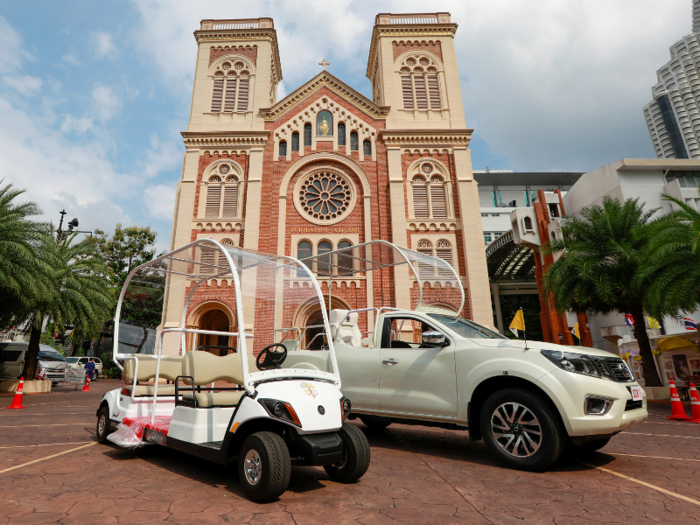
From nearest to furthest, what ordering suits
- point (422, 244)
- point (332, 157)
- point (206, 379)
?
point (206, 379) < point (422, 244) < point (332, 157)

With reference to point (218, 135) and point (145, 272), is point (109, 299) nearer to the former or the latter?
point (218, 135)

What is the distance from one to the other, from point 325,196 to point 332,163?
2156 mm

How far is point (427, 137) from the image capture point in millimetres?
23906

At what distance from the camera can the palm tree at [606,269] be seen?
13.2 m

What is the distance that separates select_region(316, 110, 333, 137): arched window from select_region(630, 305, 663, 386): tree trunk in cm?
1780

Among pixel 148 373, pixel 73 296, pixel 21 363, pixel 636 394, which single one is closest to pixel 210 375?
pixel 148 373

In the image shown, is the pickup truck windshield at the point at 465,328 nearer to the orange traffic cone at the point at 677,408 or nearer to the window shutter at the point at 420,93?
the orange traffic cone at the point at 677,408

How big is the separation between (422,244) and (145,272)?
1734 centimetres

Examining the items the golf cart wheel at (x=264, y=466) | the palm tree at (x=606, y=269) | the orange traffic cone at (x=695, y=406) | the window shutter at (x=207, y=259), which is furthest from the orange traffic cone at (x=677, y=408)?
the window shutter at (x=207, y=259)

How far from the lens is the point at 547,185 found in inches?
2498

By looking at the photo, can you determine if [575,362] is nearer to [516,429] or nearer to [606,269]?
[516,429]

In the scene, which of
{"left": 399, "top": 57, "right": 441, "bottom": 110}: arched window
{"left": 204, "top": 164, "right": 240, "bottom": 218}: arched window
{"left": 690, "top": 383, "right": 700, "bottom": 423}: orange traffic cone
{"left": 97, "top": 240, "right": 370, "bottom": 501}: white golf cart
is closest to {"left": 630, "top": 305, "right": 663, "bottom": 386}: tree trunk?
{"left": 690, "top": 383, "right": 700, "bottom": 423}: orange traffic cone

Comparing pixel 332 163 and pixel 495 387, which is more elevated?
pixel 332 163

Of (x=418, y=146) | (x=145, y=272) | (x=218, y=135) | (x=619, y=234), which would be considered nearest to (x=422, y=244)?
(x=418, y=146)
